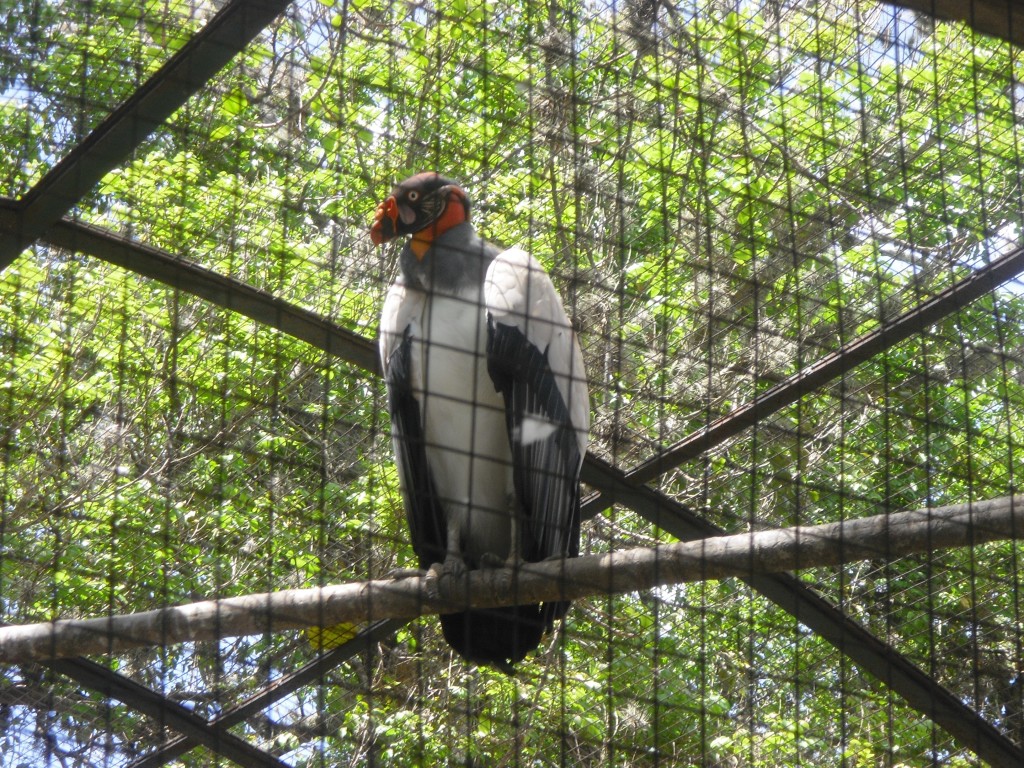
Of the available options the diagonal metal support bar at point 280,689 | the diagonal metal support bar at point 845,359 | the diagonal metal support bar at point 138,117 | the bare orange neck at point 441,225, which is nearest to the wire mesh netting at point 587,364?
the bare orange neck at point 441,225

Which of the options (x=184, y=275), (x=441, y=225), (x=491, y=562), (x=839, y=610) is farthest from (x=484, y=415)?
(x=839, y=610)

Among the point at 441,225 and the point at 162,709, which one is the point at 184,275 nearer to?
the point at 441,225

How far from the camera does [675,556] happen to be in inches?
94.3

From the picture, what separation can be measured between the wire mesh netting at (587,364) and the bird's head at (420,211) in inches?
17.5

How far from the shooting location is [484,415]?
3.17 metres

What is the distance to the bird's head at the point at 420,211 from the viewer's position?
338 centimetres

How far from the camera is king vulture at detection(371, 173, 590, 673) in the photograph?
3.01 metres

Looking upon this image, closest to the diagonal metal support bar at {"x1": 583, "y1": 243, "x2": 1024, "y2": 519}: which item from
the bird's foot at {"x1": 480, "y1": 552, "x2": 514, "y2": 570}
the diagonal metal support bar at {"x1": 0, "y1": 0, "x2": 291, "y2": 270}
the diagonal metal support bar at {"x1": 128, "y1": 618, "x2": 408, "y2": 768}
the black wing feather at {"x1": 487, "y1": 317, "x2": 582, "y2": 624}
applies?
the black wing feather at {"x1": 487, "y1": 317, "x2": 582, "y2": 624}

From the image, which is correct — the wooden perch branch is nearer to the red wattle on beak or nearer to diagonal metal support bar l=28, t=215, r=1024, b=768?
diagonal metal support bar l=28, t=215, r=1024, b=768

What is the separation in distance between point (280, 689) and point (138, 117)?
1487 mm

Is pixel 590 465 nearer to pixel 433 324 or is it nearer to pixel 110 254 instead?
pixel 433 324

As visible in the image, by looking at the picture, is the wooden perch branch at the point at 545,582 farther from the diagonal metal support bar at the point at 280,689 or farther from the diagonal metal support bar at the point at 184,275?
the diagonal metal support bar at the point at 184,275

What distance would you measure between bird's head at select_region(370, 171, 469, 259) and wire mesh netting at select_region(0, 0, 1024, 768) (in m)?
0.44

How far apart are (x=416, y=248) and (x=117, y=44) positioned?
51.0 inches
